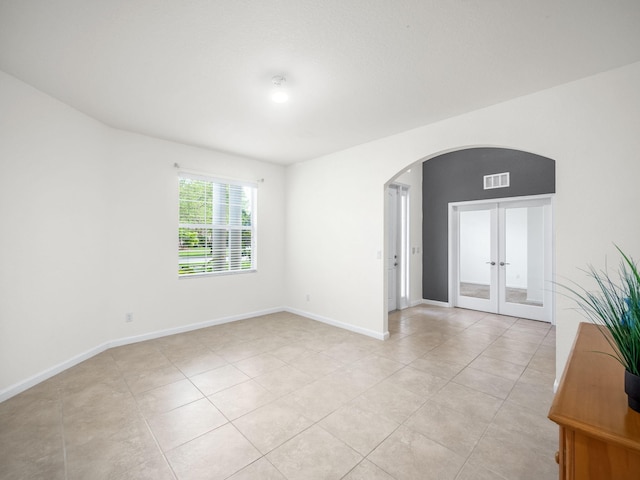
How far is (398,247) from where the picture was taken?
568cm

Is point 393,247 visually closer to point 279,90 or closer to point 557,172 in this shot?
point 557,172

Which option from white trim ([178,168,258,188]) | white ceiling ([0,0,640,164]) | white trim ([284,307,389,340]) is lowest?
white trim ([284,307,389,340])

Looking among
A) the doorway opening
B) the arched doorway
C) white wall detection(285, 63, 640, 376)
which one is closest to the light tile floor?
white wall detection(285, 63, 640, 376)

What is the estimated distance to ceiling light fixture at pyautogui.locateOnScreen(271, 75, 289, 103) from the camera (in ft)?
8.04

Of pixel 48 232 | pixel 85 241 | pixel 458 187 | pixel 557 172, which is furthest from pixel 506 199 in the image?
pixel 48 232

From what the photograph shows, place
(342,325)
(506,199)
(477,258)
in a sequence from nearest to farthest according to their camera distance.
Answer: (342,325), (506,199), (477,258)

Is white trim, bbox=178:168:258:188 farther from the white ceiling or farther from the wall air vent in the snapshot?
the wall air vent

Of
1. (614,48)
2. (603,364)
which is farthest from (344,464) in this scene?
(614,48)

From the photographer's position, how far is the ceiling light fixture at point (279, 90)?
2.45 m

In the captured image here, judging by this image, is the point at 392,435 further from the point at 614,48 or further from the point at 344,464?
the point at 614,48

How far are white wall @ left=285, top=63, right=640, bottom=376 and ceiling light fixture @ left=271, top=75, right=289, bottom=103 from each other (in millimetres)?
1730

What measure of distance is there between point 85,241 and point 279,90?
2.85 m

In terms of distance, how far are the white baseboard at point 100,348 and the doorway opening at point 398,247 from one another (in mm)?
2244

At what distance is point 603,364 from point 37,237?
4331 millimetres
